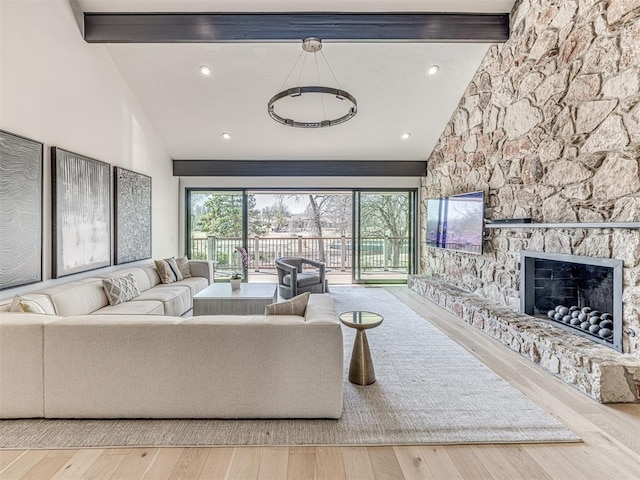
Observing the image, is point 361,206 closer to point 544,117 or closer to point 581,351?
point 544,117

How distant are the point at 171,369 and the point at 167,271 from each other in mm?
3329

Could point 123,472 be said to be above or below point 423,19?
below

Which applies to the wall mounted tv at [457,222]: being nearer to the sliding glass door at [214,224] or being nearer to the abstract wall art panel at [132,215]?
the sliding glass door at [214,224]

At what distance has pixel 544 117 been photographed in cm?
367

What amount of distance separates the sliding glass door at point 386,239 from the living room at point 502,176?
6.11 ft

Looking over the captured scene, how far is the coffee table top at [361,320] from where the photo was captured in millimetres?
2789

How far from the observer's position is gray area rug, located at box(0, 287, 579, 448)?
6.85ft

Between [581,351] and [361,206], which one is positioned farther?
[361,206]

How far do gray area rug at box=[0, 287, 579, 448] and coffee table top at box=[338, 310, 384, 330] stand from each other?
0.50 meters

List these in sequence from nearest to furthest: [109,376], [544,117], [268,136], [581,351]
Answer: [109,376] < [581,351] < [544,117] < [268,136]

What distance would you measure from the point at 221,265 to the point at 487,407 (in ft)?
20.0

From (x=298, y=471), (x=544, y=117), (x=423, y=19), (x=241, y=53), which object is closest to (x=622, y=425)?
(x=298, y=471)

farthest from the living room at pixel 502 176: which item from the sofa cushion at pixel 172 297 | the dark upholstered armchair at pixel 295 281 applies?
the dark upholstered armchair at pixel 295 281

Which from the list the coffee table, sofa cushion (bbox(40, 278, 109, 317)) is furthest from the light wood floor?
the coffee table
